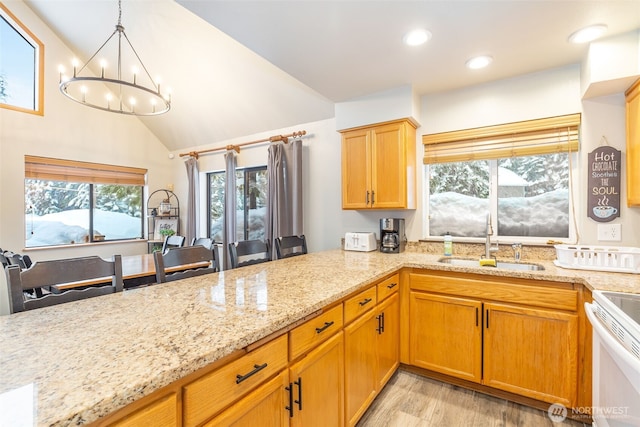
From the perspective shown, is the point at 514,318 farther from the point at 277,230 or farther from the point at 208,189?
the point at 208,189

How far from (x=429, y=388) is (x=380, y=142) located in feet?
6.77

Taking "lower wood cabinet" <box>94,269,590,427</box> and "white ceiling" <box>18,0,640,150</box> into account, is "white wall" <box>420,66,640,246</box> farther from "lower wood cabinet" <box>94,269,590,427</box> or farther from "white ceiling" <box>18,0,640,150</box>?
"lower wood cabinet" <box>94,269,590,427</box>

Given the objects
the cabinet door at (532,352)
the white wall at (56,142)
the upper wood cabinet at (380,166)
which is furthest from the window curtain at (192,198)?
the cabinet door at (532,352)

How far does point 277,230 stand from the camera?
3.63 m

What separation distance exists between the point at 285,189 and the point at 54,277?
2.50 metres

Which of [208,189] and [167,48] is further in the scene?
[208,189]

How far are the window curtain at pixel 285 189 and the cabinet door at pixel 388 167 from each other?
108 centimetres

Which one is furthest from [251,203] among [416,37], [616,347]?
[616,347]

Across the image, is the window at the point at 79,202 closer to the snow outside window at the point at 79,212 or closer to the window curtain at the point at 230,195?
the snow outside window at the point at 79,212

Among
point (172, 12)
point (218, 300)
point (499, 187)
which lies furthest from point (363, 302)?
point (172, 12)

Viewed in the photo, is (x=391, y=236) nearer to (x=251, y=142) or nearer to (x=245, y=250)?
(x=245, y=250)

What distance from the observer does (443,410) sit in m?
1.90

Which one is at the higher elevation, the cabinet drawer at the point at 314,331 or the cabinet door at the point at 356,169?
the cabinet door at the point at 356,169

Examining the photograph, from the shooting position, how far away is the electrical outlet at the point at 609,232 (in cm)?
206
